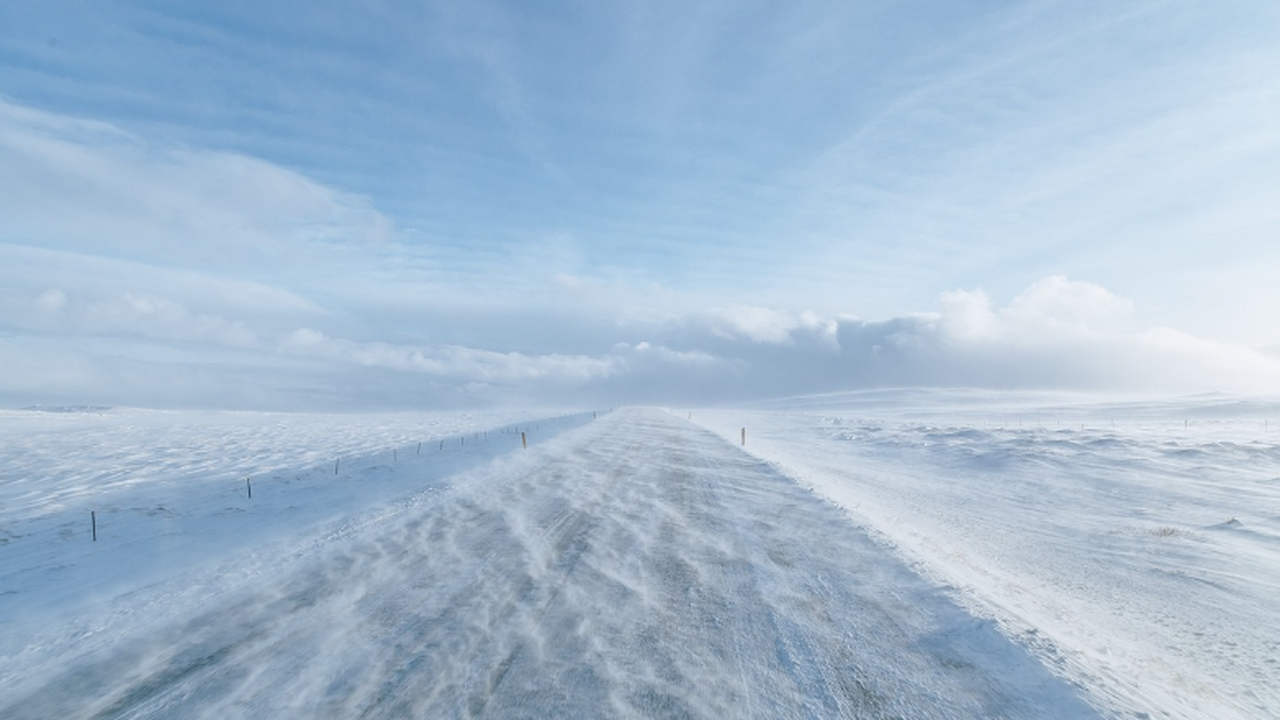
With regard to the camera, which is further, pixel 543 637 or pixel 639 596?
pixel 639 596

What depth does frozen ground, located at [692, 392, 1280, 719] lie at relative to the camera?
675cm

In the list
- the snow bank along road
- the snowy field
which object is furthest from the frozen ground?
the snow bank along road

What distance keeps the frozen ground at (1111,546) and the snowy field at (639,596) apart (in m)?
0.07

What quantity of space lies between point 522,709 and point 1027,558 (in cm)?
1109

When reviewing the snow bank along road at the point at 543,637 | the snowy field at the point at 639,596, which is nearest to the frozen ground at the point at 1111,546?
the snowy field at the point at 639,596

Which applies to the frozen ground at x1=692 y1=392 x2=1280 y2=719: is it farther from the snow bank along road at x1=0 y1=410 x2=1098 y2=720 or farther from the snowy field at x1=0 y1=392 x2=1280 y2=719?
the snow bank along road at x1=0 y1=410 x2=1098 y2=720

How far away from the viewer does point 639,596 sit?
858cm

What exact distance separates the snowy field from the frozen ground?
7 centimetres

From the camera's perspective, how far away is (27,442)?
103 ft

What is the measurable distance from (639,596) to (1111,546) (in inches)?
431

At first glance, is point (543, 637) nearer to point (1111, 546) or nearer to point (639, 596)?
point (639, 596)

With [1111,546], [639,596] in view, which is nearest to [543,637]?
[639,596]

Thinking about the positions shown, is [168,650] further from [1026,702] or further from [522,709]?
[1026,702]

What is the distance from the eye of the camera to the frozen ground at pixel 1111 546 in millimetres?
6746
